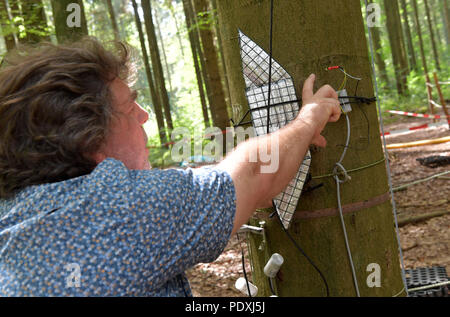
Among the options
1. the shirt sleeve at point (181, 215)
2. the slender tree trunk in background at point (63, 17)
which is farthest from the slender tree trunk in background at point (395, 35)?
the shirt sleeve at point (181, 215)

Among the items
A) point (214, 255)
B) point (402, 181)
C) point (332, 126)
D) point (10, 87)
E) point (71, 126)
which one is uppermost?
point (10, 87)

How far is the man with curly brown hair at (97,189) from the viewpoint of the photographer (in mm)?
1116

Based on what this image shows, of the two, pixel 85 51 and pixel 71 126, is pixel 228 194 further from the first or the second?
pixel 85 51

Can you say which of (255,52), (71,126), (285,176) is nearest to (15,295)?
(71,126)

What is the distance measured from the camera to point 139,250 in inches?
44.9

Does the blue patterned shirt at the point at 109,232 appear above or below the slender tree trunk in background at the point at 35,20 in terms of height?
below

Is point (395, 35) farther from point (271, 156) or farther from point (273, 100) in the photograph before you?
point (271, 156)

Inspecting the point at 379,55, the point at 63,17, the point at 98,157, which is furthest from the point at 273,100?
the point at 379,55

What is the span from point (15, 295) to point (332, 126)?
4.50 feet

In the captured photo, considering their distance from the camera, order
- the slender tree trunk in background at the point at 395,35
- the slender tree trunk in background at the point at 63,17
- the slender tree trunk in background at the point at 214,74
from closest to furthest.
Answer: the slender tree trunk in background at the point at 63,17 < the slender tree trunk in background at the point at 214,74 < the slender tree trunk in background at the point at 395,35

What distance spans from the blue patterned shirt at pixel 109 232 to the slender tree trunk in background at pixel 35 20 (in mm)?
6791

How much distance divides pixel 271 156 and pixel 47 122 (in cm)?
72

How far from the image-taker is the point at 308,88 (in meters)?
1.78

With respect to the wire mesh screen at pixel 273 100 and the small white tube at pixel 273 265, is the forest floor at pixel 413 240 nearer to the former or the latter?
the small white tube at pixel 273 265
